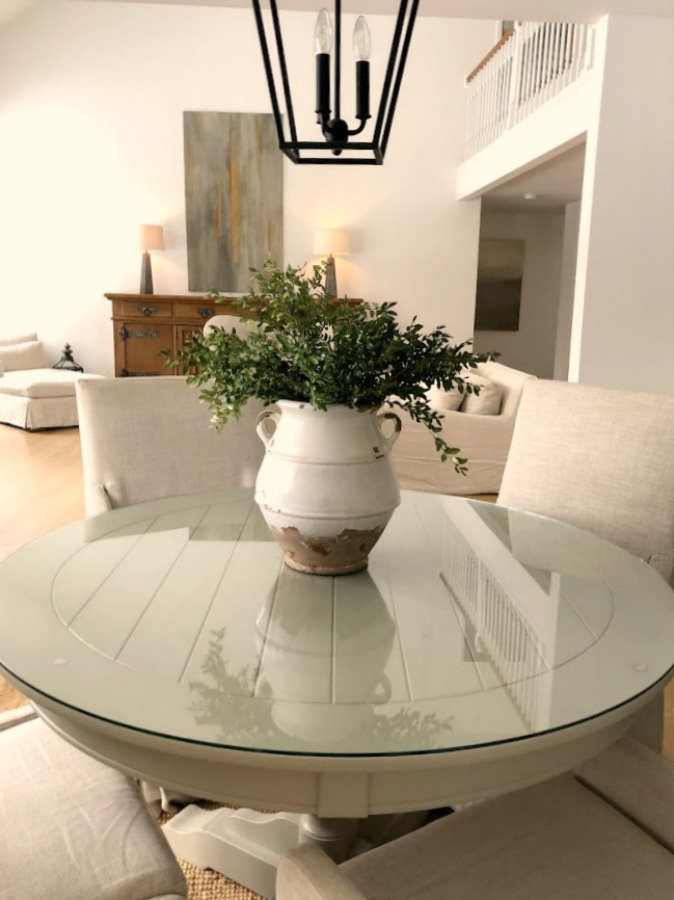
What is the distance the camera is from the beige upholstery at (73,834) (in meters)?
1.00

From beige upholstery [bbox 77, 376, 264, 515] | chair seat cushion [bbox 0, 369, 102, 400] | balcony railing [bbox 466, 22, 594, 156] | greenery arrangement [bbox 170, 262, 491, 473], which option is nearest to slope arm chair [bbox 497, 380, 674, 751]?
greenery arrangement [bbox 170, 262, 491, 473]

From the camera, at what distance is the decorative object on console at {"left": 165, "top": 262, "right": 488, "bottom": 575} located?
1247 millimetres

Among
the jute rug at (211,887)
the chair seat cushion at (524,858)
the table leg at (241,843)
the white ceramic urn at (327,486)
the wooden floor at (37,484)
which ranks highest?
the white ceramic urn at (327,486)

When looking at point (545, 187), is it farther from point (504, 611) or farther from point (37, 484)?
point (504, 611)

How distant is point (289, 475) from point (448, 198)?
21.6 feet

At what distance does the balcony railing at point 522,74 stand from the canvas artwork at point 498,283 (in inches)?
89.5

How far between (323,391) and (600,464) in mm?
884

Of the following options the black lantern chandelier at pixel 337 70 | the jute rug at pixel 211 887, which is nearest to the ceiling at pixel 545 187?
the black lantern chandelier at pixel 337 70

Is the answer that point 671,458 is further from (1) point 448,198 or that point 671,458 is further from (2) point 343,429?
(1) point 448,198

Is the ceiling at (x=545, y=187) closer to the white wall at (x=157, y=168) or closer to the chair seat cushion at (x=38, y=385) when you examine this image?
the white wall at (x=157, y=168)

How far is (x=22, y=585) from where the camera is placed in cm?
128

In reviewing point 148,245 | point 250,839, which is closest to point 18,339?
point 148,245

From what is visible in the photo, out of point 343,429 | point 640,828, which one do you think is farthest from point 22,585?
point 640,828

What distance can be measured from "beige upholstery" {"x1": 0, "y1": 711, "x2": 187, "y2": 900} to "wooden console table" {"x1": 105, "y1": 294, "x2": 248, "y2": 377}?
591cm
